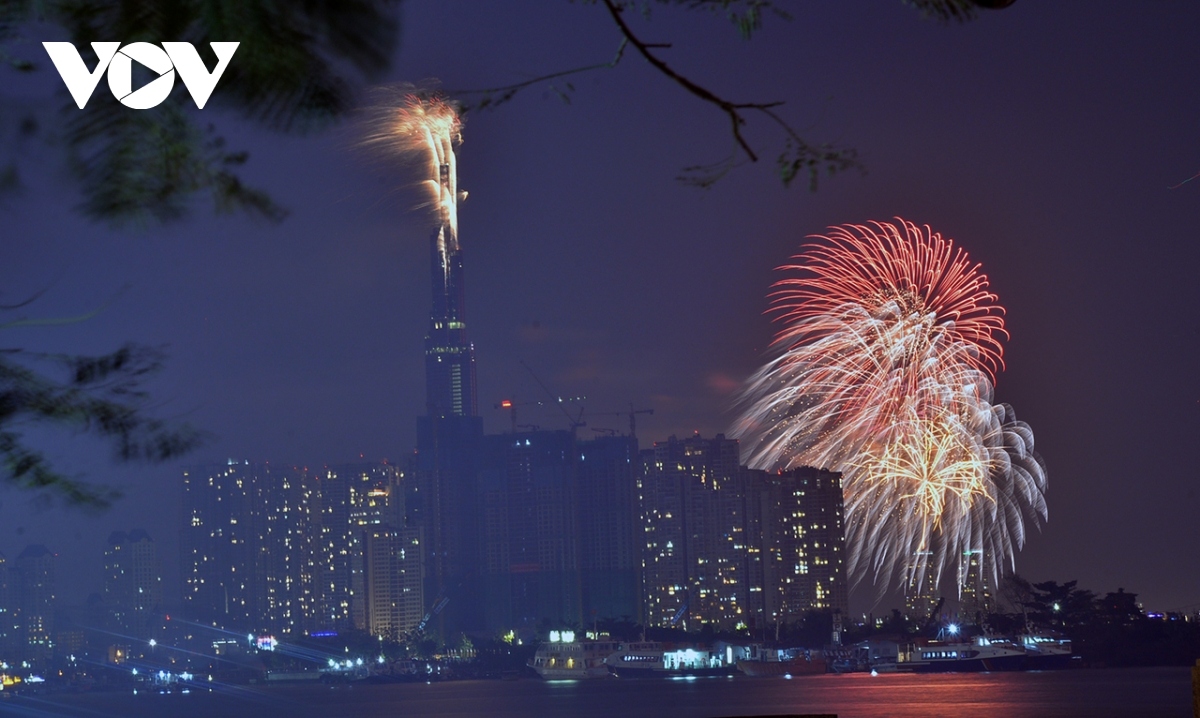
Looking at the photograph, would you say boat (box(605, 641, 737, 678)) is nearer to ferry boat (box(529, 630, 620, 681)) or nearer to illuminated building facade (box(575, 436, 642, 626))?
ferry boat (box(529, 630, 620, 681))

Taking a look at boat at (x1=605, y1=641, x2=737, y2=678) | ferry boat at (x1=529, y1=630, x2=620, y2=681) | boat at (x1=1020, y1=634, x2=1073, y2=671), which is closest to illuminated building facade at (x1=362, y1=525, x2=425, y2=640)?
ferry boat at (x1=529, y1=630, x2=620, y2=681)

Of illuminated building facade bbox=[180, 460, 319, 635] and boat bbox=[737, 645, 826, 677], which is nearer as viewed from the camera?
boat bbox=[737, 645, 826, 677]

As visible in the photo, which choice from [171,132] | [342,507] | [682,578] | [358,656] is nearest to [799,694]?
[682,578]

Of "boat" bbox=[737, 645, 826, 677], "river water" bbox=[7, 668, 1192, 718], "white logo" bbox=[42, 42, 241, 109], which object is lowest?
"river water" bbox=[7, 668, 1192, 718]

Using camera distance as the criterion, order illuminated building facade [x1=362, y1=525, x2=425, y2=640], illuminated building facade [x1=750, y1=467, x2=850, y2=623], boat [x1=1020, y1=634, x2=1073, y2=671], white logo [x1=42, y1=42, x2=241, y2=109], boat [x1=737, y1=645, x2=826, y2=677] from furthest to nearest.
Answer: illuminated building facade [x1=362, y1=525, x2=425, y2=640]
illuminated building facade [x1=750, y1=467, x2=850, y2=623]
boat [x1=737, y1=645, x2=826, y2=677]
boat [x1=1020, y1=634, x2=1073, y2=671]
white logo [x1=42, y1=42, x2=241, y2=109]

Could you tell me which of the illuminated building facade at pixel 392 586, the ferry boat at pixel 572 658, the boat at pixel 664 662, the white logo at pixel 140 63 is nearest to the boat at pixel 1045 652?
the boat at pixel 664 662

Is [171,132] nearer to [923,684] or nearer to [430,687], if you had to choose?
[923,684]

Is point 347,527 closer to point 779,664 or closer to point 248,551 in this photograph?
point 248,551
